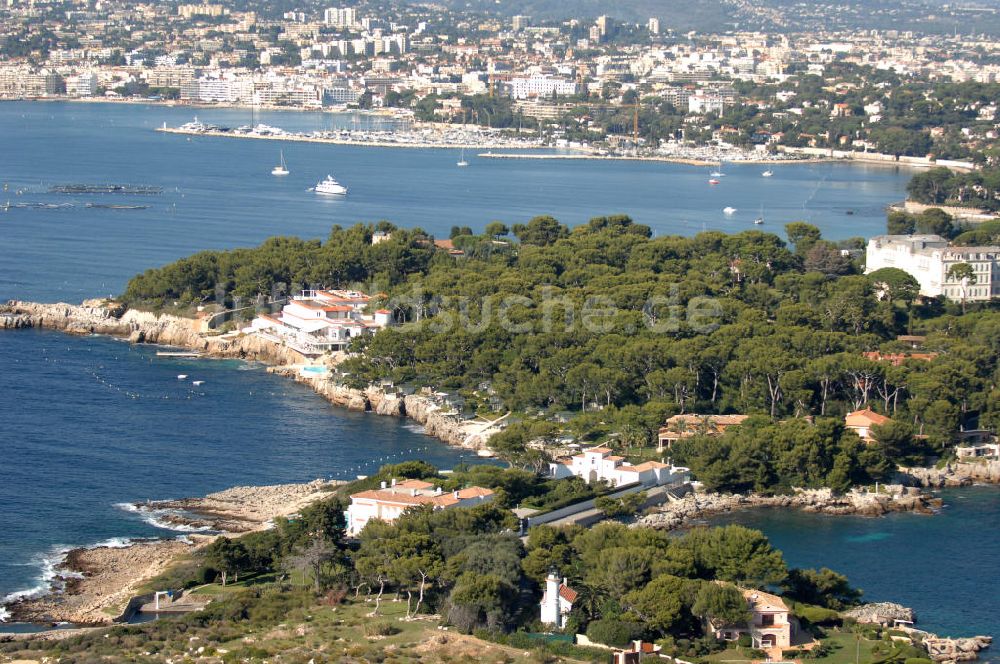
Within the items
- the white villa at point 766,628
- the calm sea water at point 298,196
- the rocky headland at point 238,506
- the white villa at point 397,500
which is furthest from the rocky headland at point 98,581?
the calm sea water at point 298,196

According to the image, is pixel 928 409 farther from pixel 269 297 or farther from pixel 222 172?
pixel 222 172

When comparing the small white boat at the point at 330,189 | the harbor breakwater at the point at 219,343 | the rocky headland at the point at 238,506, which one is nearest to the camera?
the rocky headland at the point at 238,506

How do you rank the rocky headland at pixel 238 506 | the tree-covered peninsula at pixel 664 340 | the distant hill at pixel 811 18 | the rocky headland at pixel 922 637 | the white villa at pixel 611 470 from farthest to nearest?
the distant hill at pixel 811 18 < the tree-covered peninsula at pixel 664 340 < the white villa at pixel 611 470 < the rocky headland at pixel 238 506 < the rocky headland at pixel 922 637

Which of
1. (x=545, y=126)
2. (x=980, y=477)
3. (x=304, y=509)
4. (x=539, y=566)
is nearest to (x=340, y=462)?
(x=304, y=509)

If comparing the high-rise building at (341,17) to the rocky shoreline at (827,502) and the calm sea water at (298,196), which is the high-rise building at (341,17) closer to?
the calm sea water at (298,196)

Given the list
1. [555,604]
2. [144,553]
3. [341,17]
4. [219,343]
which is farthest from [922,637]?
[341,17]

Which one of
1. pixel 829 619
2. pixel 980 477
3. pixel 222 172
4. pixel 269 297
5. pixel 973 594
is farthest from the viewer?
pixel 222 172
